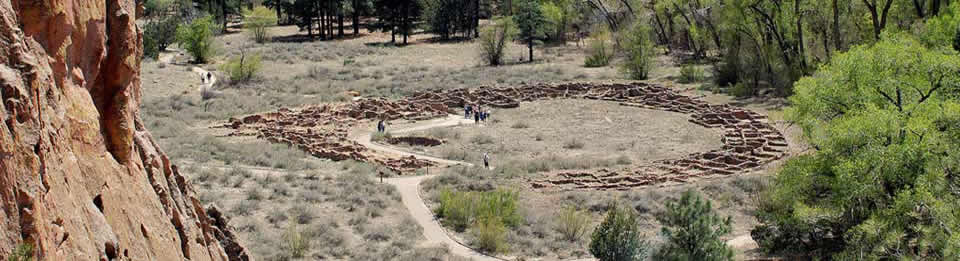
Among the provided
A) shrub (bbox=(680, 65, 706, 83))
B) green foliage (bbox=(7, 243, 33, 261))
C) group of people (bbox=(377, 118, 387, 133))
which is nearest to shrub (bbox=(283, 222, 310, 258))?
green foliage (bbox=(7, 243, 33, 261))

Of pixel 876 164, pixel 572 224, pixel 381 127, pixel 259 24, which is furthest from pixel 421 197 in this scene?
pixel 259 24

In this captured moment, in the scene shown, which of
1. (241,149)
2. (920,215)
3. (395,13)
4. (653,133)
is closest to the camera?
(920,215)

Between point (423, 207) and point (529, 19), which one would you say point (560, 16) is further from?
point (423, 207)

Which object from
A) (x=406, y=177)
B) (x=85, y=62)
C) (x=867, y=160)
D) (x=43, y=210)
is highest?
(x=85, y=62)

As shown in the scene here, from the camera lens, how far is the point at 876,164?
19922 millimetres

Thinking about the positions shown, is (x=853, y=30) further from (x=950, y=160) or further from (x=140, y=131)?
(x=140, y=131)

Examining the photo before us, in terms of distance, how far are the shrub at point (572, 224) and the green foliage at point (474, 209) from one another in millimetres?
1210

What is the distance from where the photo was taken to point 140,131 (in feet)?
38.3

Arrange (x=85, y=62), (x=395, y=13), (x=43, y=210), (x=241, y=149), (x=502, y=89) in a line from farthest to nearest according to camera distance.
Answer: (x=395, y=13) < (x=502, y=89) < (x=241, y=149) < (x=85, y=62) < (x=43, y=210)

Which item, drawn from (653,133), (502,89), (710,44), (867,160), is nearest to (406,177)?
(653,133)

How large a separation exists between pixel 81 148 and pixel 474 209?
1800 centimetres

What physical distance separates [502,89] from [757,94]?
14.3m

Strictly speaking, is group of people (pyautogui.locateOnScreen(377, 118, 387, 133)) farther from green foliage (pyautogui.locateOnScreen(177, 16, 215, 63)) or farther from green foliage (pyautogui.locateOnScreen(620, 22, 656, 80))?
green foliage (pyautogui.locateOnScreen(177, 16, 215, 63))

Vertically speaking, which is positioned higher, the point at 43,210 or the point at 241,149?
the point at 43,210
